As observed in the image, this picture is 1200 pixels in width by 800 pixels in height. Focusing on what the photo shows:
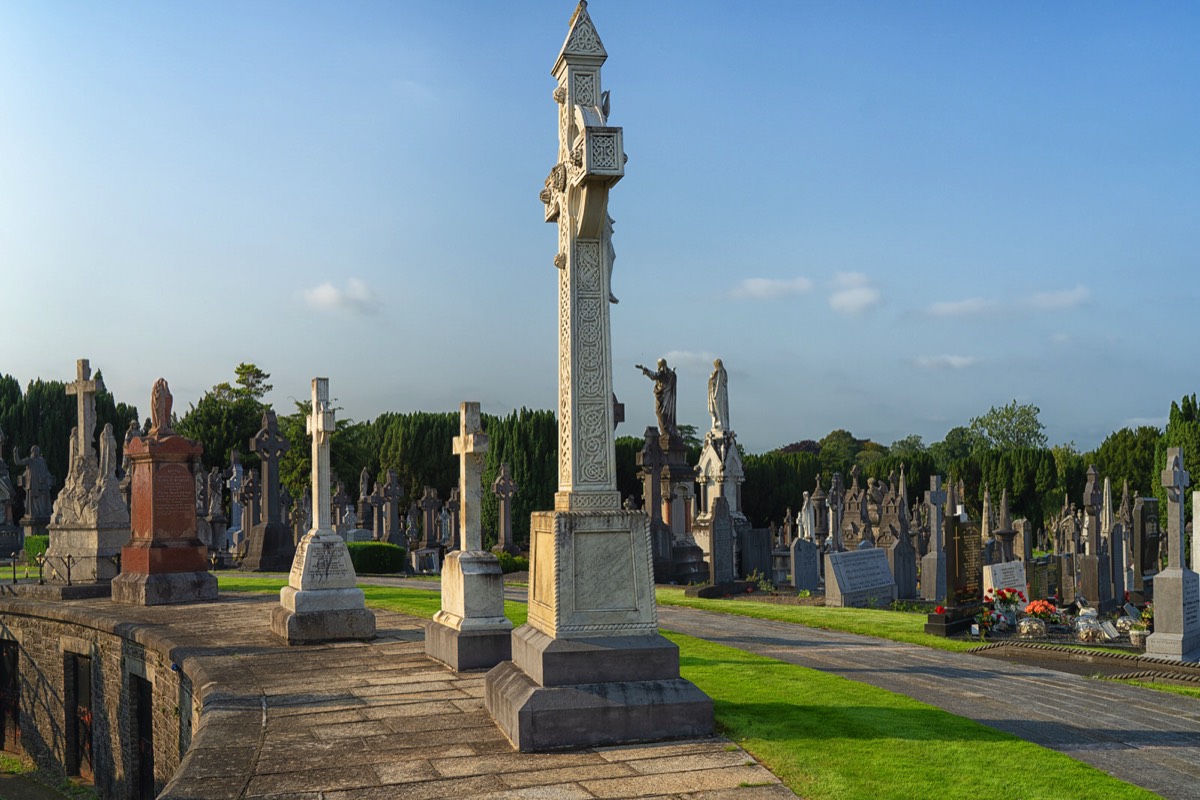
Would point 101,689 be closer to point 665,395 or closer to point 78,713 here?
point 78,713

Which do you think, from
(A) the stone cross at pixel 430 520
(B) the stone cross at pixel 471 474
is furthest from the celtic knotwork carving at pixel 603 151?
(A) the stone cross at pixel 430 520

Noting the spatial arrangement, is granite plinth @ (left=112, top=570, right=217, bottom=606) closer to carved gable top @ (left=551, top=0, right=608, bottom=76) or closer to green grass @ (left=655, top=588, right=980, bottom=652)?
green grass @ (left=655, top=588, right=980, bottom=652)

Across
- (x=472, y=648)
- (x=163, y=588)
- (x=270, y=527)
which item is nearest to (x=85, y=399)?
(x=163, y=588)

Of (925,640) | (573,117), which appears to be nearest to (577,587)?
(573,117)

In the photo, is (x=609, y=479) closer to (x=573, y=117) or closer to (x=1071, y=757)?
(x=573, y=117)

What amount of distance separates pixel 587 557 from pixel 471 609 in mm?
2992

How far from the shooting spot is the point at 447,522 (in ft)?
114

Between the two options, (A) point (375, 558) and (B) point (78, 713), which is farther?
(A) point (375, 558)

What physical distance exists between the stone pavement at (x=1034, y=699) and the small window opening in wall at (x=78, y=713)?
26.6ft

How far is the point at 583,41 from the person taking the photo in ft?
23.3

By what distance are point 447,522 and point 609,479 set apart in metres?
28.7

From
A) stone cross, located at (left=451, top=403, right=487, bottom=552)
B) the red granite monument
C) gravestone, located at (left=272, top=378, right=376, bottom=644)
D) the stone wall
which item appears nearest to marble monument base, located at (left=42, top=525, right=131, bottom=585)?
the stone wall

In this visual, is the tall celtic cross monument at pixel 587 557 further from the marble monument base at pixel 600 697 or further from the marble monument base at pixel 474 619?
the marble monument base at pixel 474 619

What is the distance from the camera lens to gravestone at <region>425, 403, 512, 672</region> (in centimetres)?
916
